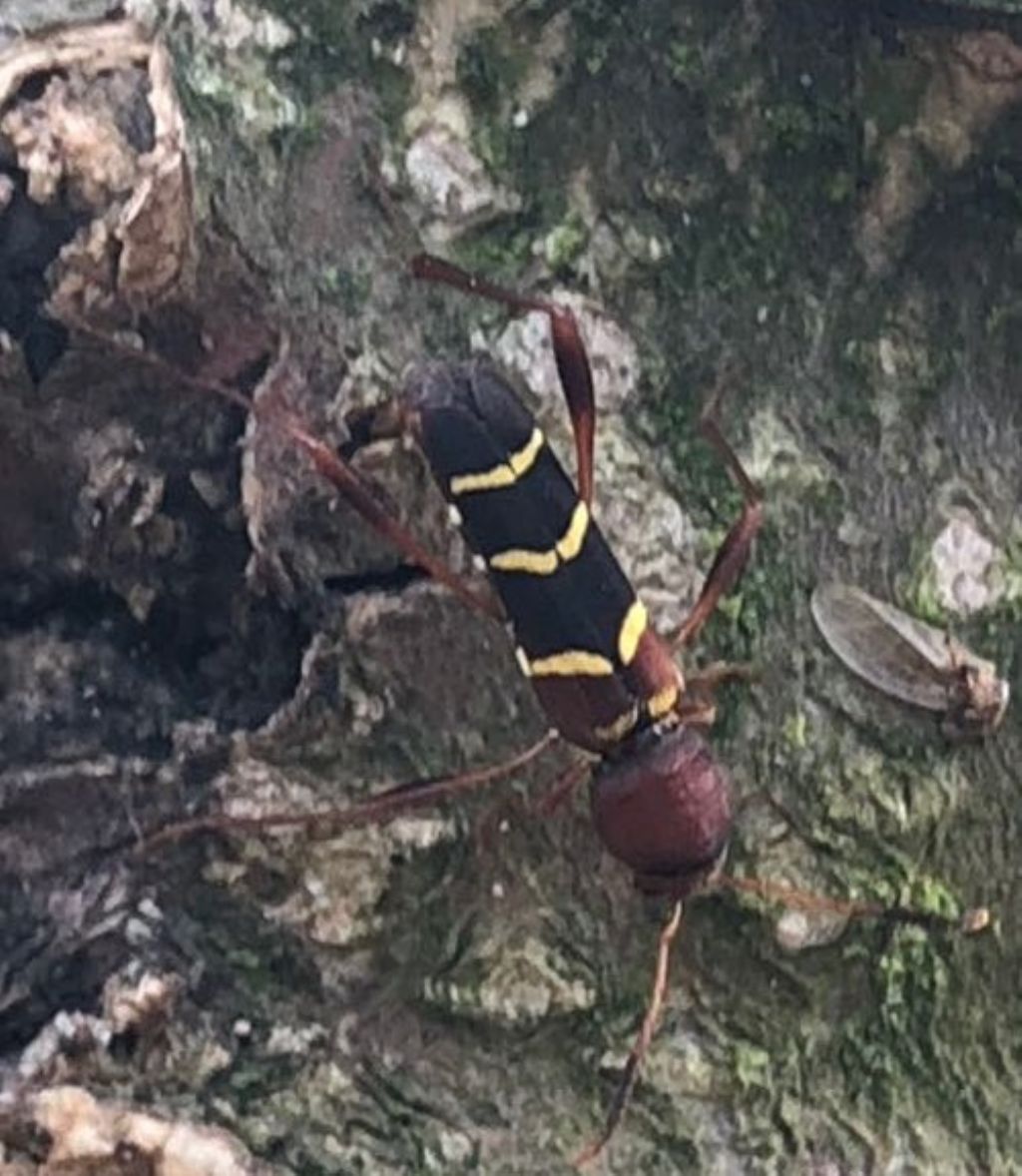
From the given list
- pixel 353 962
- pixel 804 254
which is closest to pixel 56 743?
pixel 353 962

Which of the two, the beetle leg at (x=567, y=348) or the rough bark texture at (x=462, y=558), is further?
the beetle leg at (x=567, y=348)

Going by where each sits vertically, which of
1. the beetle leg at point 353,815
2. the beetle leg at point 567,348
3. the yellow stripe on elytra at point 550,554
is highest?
the beetle leg at point 567,348

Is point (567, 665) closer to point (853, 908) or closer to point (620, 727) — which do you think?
point (620, 727)

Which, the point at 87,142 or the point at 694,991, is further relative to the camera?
the point at 694,991

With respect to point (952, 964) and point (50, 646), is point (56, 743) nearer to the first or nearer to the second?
point (50, 646)

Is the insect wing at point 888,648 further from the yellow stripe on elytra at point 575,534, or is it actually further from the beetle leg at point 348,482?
the beetle leg at point 348,482

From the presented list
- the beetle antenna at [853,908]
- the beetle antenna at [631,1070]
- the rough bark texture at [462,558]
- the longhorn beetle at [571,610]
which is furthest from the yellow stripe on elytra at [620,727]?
the beetle antenna at [631,1070]

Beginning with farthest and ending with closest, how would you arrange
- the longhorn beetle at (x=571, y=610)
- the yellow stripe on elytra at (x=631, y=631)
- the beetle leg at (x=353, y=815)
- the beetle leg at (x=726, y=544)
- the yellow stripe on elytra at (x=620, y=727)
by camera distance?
the yellow stripe on elytra at (x=620, y=727), the yellow stripe on elytra at (x=631, y=631), the beetle leg at (x=726, y=544), the longhorn beetle at (x=571, y=610), the beetle leg at (x=353, y=815)

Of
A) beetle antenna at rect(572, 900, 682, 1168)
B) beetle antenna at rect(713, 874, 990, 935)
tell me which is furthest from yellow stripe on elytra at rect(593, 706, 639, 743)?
beetle antenna at rect(572, 900, 682, 1168)

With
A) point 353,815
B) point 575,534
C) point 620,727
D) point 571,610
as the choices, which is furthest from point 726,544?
point 353,815
